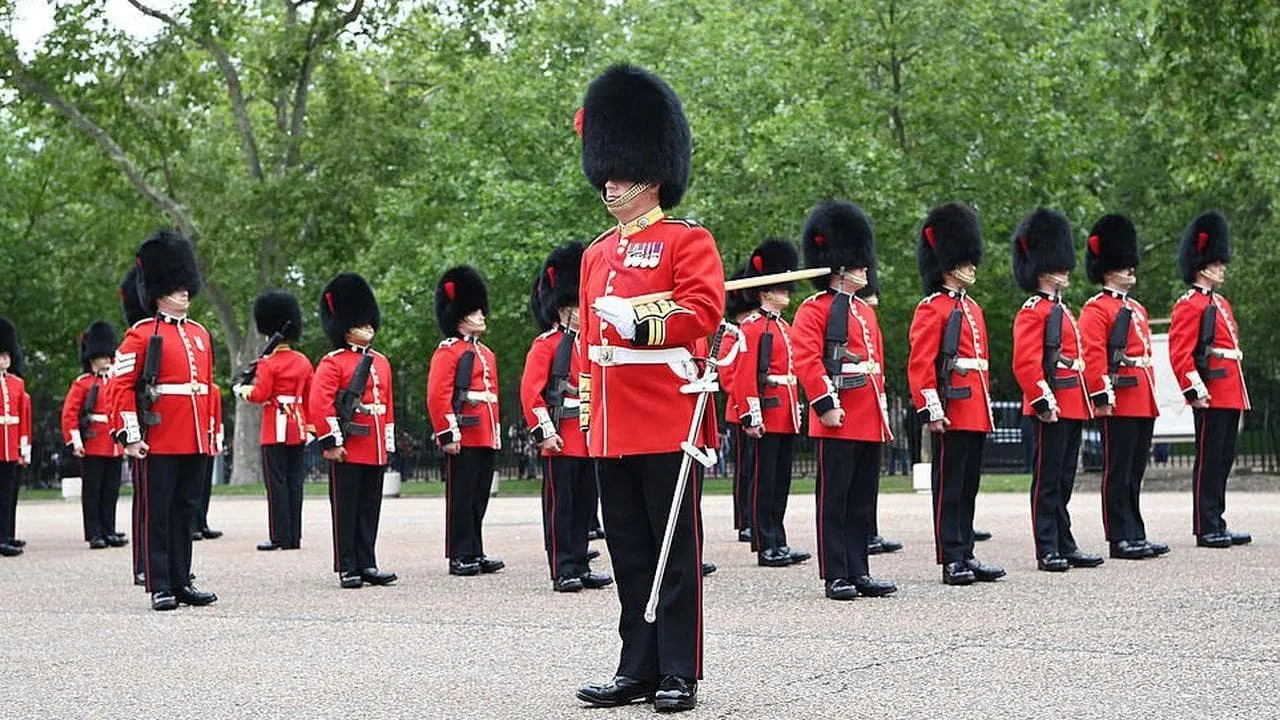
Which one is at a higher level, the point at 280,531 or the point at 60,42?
the point at 60,42

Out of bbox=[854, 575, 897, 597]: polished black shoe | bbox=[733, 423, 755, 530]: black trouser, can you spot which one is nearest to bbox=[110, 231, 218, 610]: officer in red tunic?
bbox=[854, 575, 897, 597]: polished black shoe

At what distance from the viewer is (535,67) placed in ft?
110

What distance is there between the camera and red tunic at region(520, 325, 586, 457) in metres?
11.2

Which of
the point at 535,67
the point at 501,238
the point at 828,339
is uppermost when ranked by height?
the point at 535,67

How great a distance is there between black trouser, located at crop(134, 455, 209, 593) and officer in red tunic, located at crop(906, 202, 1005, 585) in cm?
394

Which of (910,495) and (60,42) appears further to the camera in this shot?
(60,42)

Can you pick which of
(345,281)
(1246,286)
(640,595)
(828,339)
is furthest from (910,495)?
(640,595)

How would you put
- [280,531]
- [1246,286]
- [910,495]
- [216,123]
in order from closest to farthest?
[280,531] < [910,495] < [1246,286] < [216,123]

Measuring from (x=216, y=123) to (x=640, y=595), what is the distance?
118ft

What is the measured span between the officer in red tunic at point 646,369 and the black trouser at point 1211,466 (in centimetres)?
644

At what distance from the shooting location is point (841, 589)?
973 cm

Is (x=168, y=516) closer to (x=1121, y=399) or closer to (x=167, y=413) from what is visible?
(x=167, y=413)

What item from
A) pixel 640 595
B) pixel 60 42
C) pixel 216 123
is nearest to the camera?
pixel 640 595

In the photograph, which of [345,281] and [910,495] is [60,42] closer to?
[910,495]
